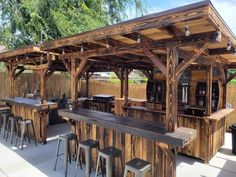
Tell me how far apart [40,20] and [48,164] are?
6.84 metres

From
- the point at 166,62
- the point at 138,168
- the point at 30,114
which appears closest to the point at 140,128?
the point at 138,168

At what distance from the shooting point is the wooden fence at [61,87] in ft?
30.9

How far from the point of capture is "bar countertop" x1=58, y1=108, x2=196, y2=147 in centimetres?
295

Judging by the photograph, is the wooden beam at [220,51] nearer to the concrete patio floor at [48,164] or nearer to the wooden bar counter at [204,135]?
the wooden bar counter at [204,135]

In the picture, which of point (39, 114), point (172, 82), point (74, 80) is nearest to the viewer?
point (172, 82)

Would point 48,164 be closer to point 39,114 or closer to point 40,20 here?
point 39,114

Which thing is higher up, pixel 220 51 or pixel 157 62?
pixel 220 51

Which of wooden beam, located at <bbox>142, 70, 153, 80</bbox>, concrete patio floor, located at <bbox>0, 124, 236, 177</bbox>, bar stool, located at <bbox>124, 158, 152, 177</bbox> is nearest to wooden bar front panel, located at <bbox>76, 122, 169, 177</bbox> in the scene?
bar stool, located at <bbox>124, 158, 152, 177</bbox>

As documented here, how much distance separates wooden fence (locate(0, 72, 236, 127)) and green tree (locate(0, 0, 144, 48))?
1757 millimetres

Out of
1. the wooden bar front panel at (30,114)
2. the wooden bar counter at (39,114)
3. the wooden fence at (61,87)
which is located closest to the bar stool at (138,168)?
the wooden bar counter at (39,114)

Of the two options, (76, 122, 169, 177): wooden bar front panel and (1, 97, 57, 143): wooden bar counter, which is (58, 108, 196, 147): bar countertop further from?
(1, 97, 57, 143): wooden bar counter

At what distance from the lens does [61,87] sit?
1195 centimetres

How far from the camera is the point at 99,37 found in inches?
135

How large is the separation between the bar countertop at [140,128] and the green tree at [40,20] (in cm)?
555
